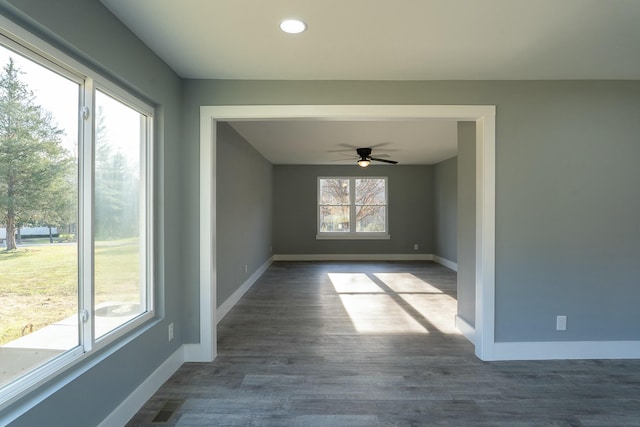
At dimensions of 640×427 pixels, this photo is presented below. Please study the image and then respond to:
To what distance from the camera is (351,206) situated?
330 inches

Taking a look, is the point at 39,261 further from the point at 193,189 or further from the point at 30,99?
the point at 193,189

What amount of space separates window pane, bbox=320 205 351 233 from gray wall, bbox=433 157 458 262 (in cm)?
225

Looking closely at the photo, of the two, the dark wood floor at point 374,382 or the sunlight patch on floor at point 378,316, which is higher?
the sunlight patch on floor at point 378,316

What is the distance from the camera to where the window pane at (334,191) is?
27.5 feet

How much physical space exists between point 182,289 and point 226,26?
2043 millimetres

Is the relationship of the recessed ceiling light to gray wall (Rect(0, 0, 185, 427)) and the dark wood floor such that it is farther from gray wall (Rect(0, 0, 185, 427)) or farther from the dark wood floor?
the dark wood floor

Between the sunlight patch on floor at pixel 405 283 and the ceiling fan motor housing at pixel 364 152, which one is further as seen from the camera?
the ceiling fan motor housing at pixel 364 152

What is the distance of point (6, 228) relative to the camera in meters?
1.30

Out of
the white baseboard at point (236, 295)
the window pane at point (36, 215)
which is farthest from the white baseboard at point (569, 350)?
the window pane at point (36, 215)

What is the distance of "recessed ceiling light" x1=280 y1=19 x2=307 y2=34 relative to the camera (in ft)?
6.26

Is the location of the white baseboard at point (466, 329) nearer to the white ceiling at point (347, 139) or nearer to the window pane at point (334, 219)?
the white ceiling at point (347, 139)

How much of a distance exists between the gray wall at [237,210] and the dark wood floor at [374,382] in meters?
0.72

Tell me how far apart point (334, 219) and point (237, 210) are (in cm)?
406

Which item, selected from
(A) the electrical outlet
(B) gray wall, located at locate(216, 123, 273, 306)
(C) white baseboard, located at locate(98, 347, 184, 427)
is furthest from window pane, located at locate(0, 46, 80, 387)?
(A) the electrical outlet
